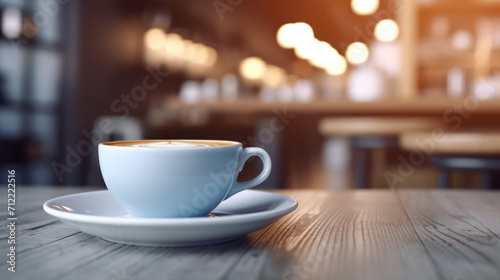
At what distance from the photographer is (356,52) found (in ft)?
24.0

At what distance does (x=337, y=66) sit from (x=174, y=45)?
3181 millimetres

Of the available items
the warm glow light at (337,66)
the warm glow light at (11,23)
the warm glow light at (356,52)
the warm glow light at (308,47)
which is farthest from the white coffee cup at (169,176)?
the warm glow light at (356,52)

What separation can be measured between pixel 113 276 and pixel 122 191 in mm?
126

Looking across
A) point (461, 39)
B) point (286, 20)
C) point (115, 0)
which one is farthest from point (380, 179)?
point (286, 20)

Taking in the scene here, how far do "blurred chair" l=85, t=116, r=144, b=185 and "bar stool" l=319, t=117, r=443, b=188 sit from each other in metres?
1.45

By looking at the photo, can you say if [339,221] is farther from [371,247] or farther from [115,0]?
[115,0]

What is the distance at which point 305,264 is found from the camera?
12.5 inches

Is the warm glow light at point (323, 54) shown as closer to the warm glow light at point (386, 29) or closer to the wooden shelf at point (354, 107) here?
the warm glow light at point (386, 29)

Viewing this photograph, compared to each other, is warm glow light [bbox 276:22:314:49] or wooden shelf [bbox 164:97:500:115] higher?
warm glow light [bbox 276:22:314:49]

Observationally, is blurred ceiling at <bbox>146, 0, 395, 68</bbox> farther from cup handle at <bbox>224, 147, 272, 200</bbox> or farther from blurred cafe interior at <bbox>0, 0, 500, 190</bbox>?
cup handle at <bbox>224, 147, 272, 200</bbox>

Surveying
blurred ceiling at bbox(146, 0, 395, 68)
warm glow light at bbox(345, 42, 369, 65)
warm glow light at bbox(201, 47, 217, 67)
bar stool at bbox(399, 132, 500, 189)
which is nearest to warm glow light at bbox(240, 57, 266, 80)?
blurred ceiling at bbox(146, 0, 395, 68)

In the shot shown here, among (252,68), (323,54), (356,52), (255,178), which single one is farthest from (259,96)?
(356,52)

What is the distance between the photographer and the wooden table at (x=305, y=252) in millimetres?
298

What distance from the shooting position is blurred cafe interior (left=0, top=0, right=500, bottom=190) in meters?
2.41
